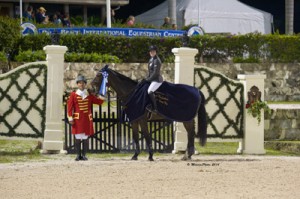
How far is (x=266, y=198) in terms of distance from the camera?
54.2ft

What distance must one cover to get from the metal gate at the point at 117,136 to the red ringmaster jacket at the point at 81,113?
1176 millimetres

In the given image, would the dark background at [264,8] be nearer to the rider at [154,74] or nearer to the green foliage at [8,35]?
the green foliage at [8,35]

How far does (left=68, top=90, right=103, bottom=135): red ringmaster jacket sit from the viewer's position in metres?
22.4

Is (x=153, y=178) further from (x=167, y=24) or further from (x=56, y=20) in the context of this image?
(x=56, y=20)

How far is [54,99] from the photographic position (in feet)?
78.6

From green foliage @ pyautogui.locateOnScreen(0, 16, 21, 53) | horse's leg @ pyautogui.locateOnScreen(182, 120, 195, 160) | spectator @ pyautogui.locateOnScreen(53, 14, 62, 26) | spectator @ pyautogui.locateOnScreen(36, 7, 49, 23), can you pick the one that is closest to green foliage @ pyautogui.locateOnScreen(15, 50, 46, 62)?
green foliage @ pyautogui.locateOnScreen(0, 16, 21, 53)

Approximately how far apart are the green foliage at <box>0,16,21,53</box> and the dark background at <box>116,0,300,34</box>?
15919mm

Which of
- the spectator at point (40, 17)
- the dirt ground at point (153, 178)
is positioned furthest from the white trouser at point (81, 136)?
the spectator at point (40, 17)

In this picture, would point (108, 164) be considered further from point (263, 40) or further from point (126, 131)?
point (263, 40)

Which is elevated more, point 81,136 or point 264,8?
point 264,8

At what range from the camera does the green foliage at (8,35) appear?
108 ft

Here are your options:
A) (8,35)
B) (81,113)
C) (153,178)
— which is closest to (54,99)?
(81,113)

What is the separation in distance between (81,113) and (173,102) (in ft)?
6.07

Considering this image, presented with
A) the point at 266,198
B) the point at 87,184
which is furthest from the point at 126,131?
the point at 266,198
